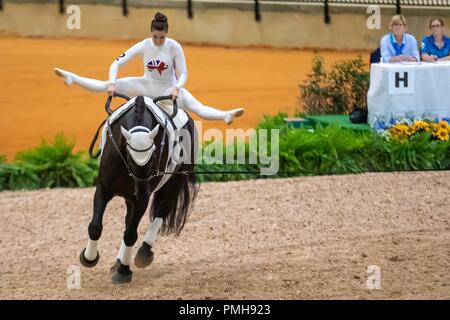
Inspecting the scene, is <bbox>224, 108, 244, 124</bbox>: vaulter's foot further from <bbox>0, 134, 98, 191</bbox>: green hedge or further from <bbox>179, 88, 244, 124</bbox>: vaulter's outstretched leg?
<bbox>0, 134, 98, 191</bbox>: green hedge

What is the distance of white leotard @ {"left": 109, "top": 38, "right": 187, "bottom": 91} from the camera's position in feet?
32.3

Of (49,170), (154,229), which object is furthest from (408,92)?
(154,229)

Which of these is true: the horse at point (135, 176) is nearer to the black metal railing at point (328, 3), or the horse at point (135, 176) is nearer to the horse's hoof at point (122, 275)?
the horse's hoof at point (122, 275)

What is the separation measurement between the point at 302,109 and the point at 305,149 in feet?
10.3

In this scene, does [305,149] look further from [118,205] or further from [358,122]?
[118,205]

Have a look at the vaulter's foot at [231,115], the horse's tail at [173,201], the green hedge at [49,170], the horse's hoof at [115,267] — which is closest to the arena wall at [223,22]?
the green hedge at [49,170]

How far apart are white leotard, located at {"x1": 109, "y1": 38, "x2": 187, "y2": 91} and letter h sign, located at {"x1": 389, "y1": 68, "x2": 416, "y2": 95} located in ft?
17.5

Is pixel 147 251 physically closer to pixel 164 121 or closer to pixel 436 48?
pixel 164 121

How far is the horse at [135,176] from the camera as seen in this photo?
909cm

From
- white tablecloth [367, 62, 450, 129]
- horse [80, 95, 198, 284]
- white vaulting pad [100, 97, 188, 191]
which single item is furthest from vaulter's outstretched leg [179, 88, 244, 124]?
white tablecloth [367, 62, 450, 129]

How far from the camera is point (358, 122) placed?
15.7 m

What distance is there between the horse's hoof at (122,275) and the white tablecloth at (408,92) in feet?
19.2

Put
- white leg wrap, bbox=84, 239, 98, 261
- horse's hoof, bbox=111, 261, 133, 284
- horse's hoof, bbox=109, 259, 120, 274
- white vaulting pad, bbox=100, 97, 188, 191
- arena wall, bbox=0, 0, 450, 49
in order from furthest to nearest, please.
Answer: arena wall, bbox=0, 0, 450, 49, horse's hoof, bbox=109, 259, 120, 274, horse's hoof, bbox=111, 261, 133, 284, white leg wrap, bbox=84, 239, 98, 261, white vaulting pad, bbox=100, 97, 188, 191

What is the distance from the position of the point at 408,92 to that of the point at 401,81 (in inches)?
8.3
